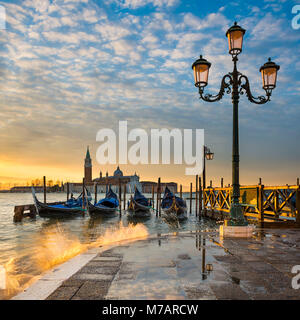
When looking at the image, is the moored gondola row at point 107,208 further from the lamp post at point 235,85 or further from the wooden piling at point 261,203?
the lamp post at point 235,85

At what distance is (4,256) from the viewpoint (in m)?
10.6

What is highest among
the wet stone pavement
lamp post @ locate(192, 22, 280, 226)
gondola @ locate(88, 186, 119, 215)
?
lamp post @ locate(192, 22, 280, 226)

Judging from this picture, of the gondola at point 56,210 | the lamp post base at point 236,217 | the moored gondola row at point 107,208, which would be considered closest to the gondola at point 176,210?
the moored gondola row at point 107,208

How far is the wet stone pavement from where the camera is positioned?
308 centimetres

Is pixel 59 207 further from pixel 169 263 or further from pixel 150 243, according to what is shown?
pixel 169 263

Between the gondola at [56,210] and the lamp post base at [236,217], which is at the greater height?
the lamp post base at [236,217]

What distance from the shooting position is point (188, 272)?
384cm

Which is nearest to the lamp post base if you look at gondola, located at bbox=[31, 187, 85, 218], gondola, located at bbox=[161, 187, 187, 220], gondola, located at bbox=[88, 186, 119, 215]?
gondola, located at bbox=[161, 187, 187, 220]

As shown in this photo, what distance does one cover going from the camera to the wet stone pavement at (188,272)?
3.08 meters

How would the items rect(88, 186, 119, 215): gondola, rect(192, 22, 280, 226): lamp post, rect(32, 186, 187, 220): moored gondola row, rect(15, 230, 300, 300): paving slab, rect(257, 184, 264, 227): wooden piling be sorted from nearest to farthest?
rect(15, 230, 300, 300): paving slab < rect(192, 22, 280, 226): lamp post < rect(257, 184, 264, 227): wooden piling < rect(32, 186, 187, 220): moored gondola row < rect(88, 186, 119, 215): gondola

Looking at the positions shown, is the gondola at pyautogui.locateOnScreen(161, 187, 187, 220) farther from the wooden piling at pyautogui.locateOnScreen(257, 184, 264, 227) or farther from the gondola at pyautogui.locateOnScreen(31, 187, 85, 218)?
the wooden piling at pyautogui.locateOnScreen(257, 184, 264, 227)

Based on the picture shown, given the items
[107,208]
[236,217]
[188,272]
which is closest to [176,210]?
[107,208]
